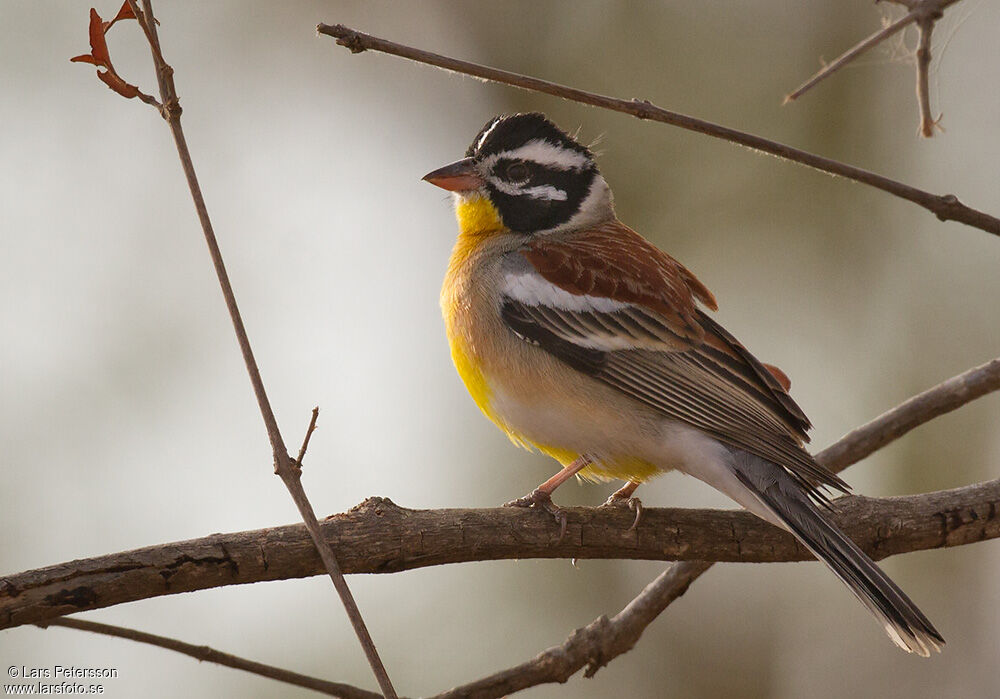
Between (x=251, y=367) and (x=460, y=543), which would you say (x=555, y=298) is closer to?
(x=460, y=543)

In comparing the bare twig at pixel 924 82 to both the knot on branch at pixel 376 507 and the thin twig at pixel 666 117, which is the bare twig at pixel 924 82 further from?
the knot on branch at pixel 376 507

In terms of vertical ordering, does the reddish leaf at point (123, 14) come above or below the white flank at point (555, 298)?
above

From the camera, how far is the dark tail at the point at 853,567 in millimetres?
4074


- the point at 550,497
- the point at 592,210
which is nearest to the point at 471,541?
the point at 550,497

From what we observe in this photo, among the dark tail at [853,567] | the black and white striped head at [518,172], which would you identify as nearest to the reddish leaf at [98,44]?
the black and white striped head at [518,172]

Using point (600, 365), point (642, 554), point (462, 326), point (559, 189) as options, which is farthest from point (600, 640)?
point (559, 189)

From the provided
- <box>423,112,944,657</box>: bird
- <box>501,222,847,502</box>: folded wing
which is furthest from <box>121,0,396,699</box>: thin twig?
<box>501,222,847,502</box>: folded wing

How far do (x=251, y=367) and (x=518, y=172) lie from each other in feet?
10.5

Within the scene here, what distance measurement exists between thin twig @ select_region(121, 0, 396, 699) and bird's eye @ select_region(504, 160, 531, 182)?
2.91m

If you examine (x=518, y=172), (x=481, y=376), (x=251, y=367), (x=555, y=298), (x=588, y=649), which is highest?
(x=518, y=172)

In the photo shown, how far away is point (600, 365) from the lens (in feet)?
16.8

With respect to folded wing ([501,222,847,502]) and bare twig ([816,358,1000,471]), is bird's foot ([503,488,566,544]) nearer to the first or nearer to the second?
folded wing ([501,222,847,502])

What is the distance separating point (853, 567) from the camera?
4.17 m

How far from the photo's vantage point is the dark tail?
4.07 meters
